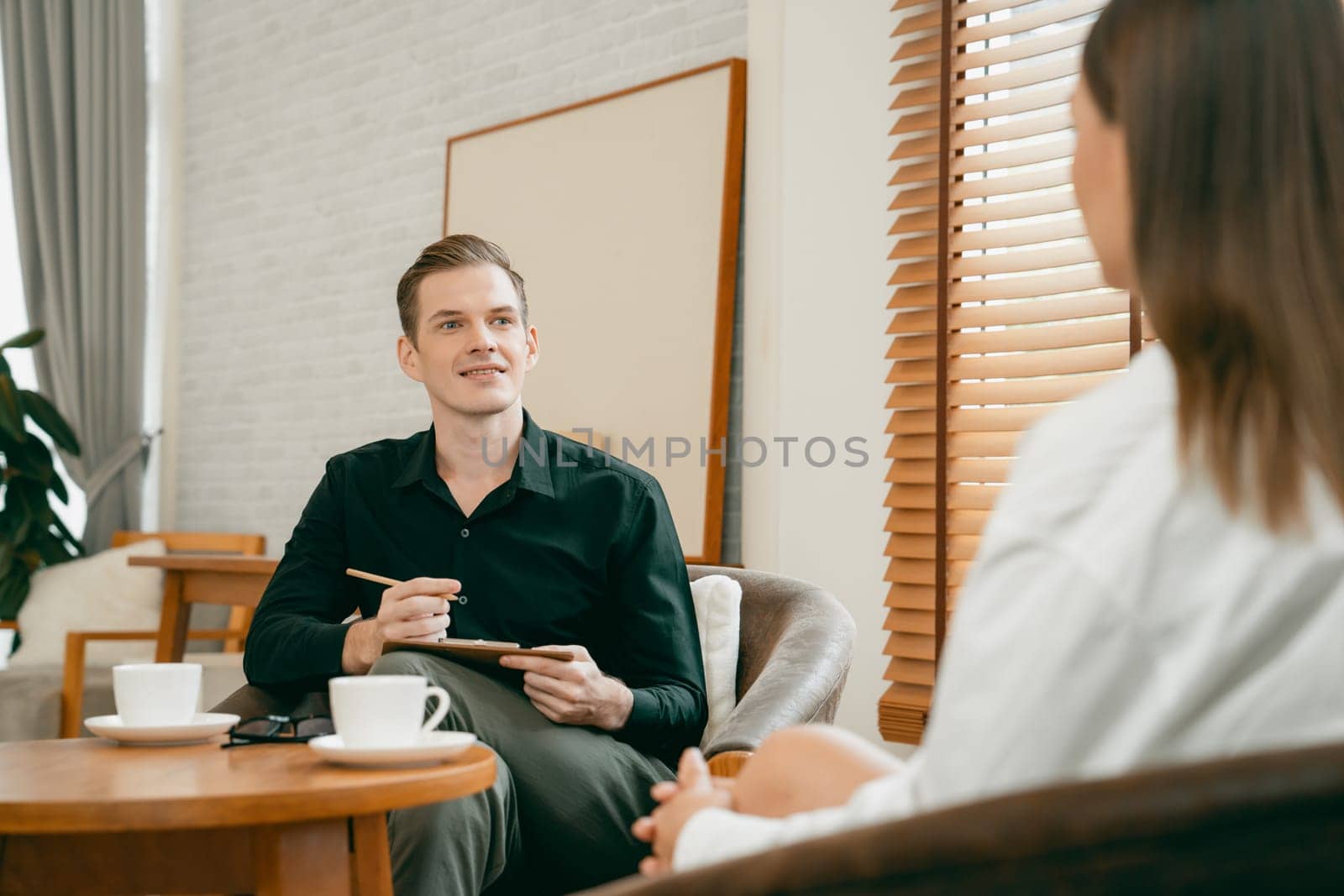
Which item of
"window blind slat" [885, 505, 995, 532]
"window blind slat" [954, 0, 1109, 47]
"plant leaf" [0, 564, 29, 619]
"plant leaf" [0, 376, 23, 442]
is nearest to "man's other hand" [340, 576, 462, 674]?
"window blind slat" [885, 505, 995, 532]

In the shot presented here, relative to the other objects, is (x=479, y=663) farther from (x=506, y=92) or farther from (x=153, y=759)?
(x=506, y=92)

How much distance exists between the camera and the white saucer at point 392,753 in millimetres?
1237

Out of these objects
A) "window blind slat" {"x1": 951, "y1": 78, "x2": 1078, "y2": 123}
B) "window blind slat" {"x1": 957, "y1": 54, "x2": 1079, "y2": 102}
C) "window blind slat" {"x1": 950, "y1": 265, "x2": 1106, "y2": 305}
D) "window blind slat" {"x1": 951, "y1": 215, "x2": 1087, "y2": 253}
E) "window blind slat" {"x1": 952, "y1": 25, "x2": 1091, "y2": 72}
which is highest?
"window blind slat" {"x1": 952, "y1": 25, "x2": 1091, "y2": 72}

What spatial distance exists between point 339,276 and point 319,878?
3.62 metres

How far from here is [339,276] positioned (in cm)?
461

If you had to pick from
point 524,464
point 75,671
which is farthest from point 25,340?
point 524,464

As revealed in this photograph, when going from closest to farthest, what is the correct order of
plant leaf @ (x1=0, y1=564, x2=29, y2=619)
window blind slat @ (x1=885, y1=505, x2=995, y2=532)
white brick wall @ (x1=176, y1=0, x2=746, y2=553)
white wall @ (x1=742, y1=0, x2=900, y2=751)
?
1. window blind slat @ (x1=885, y1=505, x2=995, y2=532)
2. white wall @ (x1=742, y1=0, x2=900, y2=751)
3. white brick wall @ (x1=176, y1=0, x2=746, y2=553)
4. plant leaf @ (x1=0, y1=564, x2=29, y2=619)

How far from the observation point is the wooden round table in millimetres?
1126

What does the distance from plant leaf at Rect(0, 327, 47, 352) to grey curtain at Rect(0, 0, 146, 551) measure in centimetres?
28

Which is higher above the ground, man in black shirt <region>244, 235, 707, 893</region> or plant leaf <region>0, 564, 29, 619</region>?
man in black shirt <region>244, 235, 707, 893</region>

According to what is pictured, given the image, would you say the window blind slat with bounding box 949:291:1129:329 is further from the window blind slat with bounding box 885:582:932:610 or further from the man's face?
the man's face

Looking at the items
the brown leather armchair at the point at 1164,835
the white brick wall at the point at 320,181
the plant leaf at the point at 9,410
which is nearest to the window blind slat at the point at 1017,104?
the white brick wall at the point at 320,181

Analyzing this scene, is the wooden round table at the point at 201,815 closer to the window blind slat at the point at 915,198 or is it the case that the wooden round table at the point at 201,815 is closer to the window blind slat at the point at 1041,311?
the window blind slat at the point at 1041,311

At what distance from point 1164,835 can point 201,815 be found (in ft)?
2.87
